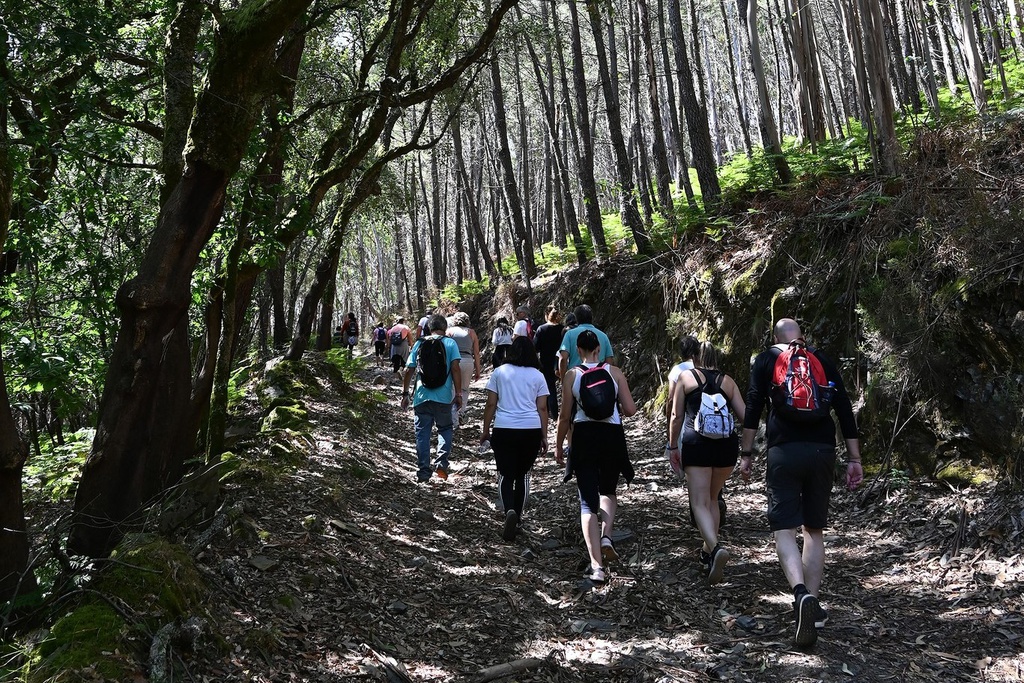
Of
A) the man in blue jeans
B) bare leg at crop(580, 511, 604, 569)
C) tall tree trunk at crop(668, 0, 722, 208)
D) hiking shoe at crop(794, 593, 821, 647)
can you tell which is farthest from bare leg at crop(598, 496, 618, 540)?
tall tree trunk at crop(668, 0, 722, 208)

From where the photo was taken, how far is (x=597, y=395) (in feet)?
19.9

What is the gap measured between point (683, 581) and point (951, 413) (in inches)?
120

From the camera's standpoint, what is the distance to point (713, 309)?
1133 cm

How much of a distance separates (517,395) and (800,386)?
266 centimetres

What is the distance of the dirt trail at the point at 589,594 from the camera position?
4387 millimetres

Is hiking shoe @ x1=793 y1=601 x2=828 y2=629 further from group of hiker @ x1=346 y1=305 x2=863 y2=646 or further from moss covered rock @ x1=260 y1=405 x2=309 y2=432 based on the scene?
moss covered rock @ x1=260 y1=405 x2=309 y2=432

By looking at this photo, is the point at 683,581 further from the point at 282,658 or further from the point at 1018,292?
the point at 1018,292

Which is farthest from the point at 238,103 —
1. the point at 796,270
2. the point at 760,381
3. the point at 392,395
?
the point at 392,395

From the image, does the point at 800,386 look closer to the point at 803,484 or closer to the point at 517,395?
the point at 803,484

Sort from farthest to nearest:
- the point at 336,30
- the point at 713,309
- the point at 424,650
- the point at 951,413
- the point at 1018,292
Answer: the point at 336,30
the point at 713,309
the point at 951,413
the point at 1018,292
the point at 424,650

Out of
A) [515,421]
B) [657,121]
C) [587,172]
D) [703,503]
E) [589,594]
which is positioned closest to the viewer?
[589,594]

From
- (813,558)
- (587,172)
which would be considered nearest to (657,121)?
(587,172)

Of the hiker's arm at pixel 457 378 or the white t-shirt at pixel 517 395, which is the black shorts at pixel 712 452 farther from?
the hiker's arm at pixel 457 378

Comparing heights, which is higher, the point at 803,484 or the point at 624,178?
the point at 624,178
